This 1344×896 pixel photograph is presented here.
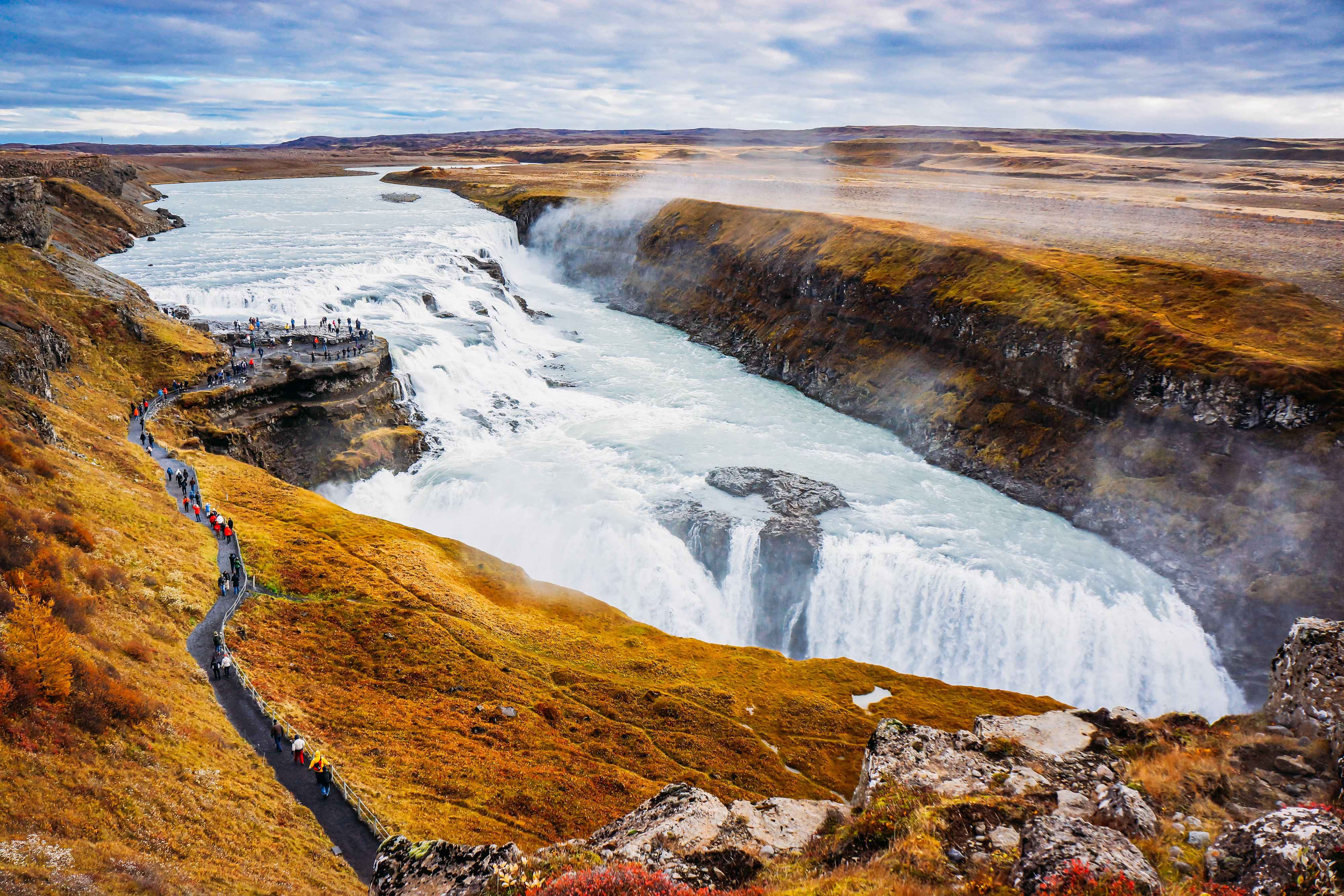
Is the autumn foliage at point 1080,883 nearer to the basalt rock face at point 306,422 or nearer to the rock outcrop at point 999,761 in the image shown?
the rock outcrop at point 999,761

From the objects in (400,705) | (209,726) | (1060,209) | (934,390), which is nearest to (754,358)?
(934,390)

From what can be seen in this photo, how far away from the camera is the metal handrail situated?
67.9 feet

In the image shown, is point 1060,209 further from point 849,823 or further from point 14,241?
point 14,241

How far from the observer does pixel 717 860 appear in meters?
15.6

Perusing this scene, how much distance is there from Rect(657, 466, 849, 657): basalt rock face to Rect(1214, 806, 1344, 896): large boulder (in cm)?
3265

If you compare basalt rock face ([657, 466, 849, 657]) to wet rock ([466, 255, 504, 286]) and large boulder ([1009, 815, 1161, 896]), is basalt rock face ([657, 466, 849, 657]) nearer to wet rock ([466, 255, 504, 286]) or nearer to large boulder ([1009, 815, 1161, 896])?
large boulder ([1009, 815, 1161, 896])

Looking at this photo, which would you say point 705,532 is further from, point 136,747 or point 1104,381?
point 1104,381

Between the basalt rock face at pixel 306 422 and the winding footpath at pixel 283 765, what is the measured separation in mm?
23007

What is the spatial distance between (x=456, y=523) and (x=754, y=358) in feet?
145

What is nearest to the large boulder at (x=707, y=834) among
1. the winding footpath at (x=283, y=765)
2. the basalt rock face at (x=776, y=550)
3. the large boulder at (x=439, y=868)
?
the large boulder at (x=439, y=868)

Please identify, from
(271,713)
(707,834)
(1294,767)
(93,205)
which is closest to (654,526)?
(271,713)

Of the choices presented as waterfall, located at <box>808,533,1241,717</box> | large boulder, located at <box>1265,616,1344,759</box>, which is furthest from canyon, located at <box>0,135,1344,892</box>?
waterfall, located at <box>808,533,1241,717</box>

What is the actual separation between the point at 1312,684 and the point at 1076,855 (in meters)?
9.85

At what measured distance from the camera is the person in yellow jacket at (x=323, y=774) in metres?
21.8
